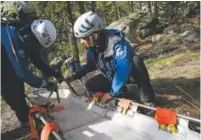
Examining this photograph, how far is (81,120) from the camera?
4.99 metres

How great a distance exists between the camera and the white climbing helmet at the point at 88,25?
5176mm

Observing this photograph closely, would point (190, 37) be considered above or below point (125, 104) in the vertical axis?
below

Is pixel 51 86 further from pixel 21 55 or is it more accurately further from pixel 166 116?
pixel 166 116

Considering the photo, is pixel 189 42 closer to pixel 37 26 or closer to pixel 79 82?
pixel 79 82

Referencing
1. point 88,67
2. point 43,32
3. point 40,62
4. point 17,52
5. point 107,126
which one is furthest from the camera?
point 88,67

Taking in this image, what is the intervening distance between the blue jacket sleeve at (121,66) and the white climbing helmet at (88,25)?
0.48 m

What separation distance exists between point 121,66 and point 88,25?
32.7 inches

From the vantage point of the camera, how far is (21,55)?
16.1 ft

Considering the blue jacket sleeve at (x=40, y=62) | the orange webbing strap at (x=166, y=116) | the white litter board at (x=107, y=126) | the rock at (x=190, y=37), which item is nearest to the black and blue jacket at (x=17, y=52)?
the blue jacket sleeve at (x=40, y=62)

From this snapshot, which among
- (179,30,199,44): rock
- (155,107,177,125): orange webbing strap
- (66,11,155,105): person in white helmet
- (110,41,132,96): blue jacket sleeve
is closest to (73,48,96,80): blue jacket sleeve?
(66,11,155,105): person in white helmet

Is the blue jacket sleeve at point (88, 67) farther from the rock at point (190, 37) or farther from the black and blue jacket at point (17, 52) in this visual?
the rock at point (190, 37)

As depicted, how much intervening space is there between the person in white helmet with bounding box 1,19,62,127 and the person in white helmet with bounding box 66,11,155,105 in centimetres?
54

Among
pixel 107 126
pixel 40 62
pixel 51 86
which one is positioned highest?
pixel 40 62

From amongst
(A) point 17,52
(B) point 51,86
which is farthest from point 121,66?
(A) point 17,52
